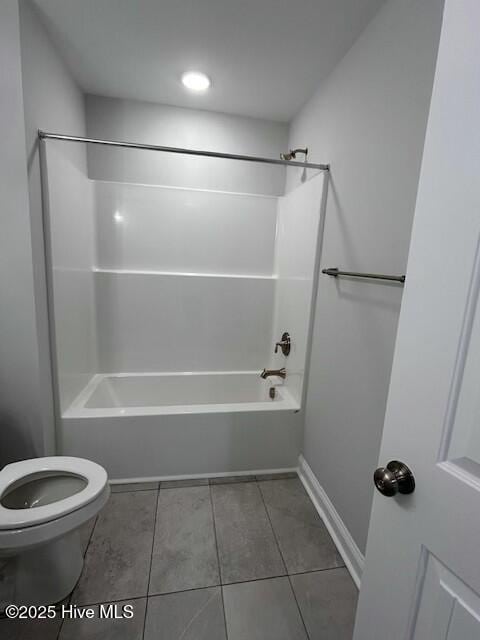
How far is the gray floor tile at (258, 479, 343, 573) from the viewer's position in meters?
1.48

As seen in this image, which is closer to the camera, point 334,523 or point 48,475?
point 48,475

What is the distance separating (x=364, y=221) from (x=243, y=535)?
1.69 metres

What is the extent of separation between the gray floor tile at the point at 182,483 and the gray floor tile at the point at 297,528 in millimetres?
383

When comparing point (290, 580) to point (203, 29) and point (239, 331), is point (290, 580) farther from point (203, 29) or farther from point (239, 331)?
point (203, 29)

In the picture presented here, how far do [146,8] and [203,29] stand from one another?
0.27 metres

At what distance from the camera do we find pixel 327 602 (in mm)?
1303

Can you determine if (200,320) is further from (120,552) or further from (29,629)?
(29,629)

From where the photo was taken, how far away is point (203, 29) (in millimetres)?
1503

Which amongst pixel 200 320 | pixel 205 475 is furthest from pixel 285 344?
pixel 205 475

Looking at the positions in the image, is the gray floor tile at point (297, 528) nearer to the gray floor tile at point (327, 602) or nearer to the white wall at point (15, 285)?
the gray floor tile at point (327, 602)

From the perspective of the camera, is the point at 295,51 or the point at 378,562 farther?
the point at 295,51

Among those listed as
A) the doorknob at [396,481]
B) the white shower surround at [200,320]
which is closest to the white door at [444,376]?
the doorknob at [396,481]

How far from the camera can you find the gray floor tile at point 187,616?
116 cm

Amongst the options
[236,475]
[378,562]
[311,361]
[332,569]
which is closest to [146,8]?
[311,361]
